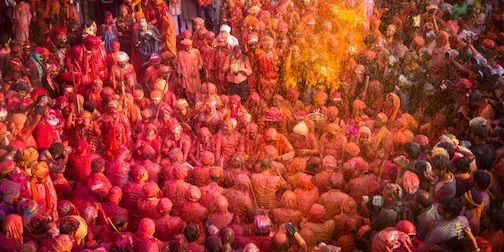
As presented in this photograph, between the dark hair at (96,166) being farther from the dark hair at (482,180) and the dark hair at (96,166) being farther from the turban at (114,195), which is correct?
the dark hair at (482,180)

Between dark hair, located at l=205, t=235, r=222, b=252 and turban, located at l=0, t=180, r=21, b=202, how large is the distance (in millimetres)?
2350

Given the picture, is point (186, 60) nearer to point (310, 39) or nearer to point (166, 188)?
point (310, 39)

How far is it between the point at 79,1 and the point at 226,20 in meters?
2.91

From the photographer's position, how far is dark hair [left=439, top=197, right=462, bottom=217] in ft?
22.1

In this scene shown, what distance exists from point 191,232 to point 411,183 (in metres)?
2.50

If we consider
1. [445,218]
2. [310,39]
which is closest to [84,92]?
[310,39]

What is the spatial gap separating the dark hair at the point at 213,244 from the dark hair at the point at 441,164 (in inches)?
102

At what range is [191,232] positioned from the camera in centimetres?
719

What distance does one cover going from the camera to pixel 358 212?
774 centimetres

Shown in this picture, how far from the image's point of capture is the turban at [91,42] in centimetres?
1102

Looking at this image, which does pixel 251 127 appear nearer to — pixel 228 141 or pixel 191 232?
pixel 228 141

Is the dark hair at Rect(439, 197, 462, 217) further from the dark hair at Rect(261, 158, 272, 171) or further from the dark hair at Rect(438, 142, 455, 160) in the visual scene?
the dark hair at Rect(261, 158, 272, 171)

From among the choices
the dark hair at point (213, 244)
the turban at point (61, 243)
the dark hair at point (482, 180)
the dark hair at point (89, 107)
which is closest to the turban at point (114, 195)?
the turban at point (61, 243)

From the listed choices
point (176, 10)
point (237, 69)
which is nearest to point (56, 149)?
point (237, 69)
